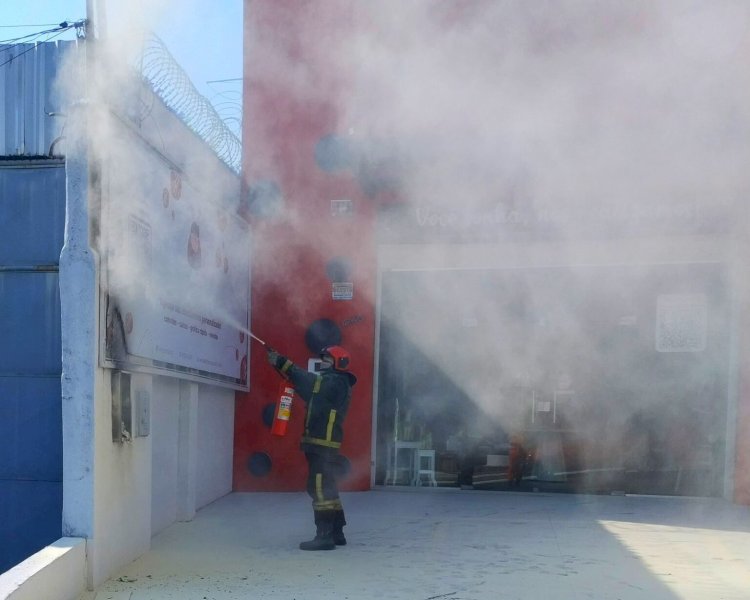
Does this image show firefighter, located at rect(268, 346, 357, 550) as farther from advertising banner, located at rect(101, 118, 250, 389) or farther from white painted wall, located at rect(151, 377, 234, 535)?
white painted wall, located at rect(151, 377, 234, 535)

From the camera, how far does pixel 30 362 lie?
4164 millimetres

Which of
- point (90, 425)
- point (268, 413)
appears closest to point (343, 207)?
point (268, 413)

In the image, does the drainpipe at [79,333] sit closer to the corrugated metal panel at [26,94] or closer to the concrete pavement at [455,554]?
the concrete pavement at [455,554]

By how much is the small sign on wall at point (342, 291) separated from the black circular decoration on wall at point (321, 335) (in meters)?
0.20

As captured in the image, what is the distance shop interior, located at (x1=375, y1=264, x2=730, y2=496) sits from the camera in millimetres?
5488

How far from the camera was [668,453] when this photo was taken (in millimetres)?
5535

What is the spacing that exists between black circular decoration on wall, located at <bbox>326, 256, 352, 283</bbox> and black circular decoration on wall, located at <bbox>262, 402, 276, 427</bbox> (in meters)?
1.07

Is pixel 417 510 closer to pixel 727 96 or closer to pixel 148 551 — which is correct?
pixel 148 551

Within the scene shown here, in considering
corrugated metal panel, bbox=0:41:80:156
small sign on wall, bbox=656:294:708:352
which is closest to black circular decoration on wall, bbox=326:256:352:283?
corrugated metal panel, bbox=0:41:80:156

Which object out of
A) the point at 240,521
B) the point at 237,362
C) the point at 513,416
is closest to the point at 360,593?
the point at 240,521

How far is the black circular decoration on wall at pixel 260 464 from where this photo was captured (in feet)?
18.2

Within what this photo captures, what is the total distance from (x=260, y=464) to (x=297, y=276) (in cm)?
145

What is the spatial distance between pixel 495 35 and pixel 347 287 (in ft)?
6.91

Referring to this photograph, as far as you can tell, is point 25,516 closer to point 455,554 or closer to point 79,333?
point 79,333
